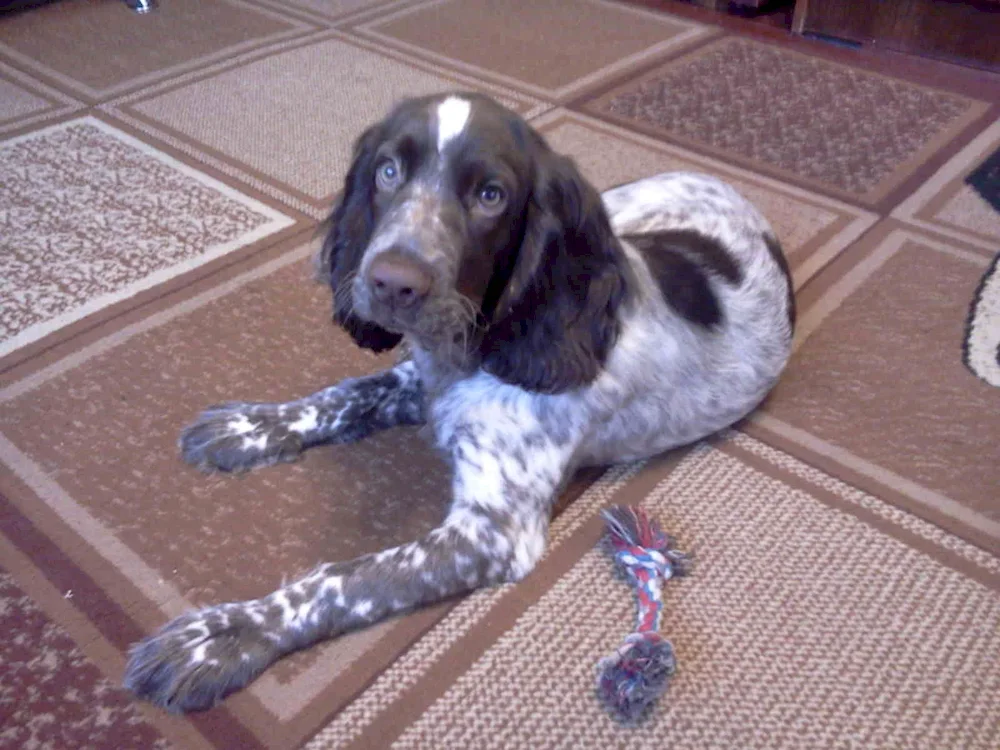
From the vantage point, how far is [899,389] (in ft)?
6.41

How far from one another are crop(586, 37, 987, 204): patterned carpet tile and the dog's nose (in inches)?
70.6

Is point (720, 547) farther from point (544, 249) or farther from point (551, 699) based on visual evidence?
point (544, 249)

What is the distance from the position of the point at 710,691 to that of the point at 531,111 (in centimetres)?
216

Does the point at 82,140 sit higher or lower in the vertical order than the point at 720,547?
higher

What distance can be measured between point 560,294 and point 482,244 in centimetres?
17

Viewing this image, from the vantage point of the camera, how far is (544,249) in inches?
56.1

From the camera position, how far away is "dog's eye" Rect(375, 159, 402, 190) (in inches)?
54.9

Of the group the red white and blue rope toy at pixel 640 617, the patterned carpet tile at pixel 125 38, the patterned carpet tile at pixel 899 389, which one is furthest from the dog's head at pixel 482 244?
the patterned carpet tile at pixel 125 38

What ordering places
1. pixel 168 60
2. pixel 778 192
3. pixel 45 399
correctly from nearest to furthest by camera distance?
pixel 45 399, pixel 778 192, pixel 168 60

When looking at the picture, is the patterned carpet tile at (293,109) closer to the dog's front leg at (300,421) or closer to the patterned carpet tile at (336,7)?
the patterned carpet tile at (336,7)

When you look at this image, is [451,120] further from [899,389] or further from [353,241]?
[899,389]

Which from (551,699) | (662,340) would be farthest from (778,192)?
(551,699)

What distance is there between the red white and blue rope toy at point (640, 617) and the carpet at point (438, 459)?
1.4 inches

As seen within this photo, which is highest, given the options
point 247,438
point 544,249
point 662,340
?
point 544,249
